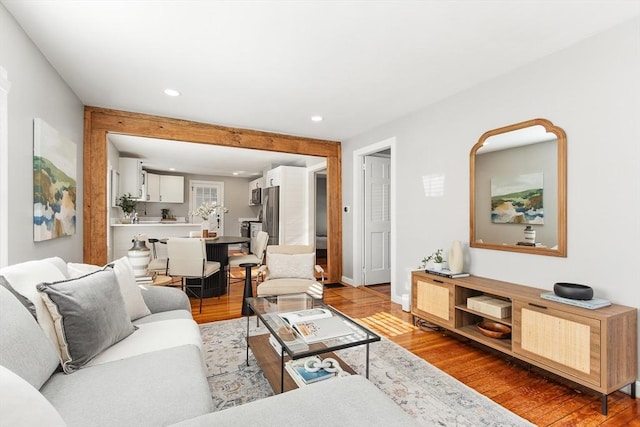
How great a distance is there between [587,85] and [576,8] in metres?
0.58

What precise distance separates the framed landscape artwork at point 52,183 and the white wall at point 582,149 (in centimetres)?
361

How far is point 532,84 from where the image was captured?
2.58m

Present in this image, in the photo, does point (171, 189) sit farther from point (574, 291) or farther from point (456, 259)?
point (574, 291)

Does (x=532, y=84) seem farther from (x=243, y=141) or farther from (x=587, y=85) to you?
(x=243, y=141)

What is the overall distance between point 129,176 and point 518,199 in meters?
6.72

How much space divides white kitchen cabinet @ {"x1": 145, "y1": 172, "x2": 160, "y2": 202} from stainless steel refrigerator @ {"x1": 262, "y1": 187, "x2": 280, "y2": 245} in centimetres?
311

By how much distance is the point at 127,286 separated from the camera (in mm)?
2082

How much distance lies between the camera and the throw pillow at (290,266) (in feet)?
12.1

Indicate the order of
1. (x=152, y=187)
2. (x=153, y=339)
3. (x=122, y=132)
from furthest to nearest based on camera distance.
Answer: (x=152, y=187) → (x=122, y=132) → (x=153, y=339)

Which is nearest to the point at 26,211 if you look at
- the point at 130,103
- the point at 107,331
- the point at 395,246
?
the point at 107,331

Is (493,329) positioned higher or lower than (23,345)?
lower

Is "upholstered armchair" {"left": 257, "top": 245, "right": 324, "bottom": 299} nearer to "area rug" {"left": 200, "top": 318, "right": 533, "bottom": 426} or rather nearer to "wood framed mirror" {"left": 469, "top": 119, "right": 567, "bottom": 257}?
"area rug" {"left": 200, "top": 318, "right": 533, "bottom": 426}

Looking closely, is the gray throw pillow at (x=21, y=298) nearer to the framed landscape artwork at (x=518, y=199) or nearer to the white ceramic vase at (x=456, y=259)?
the white ceramic vase at (x=456, y=259)

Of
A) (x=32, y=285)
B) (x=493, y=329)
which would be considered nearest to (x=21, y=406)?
(x=32, y=285)
